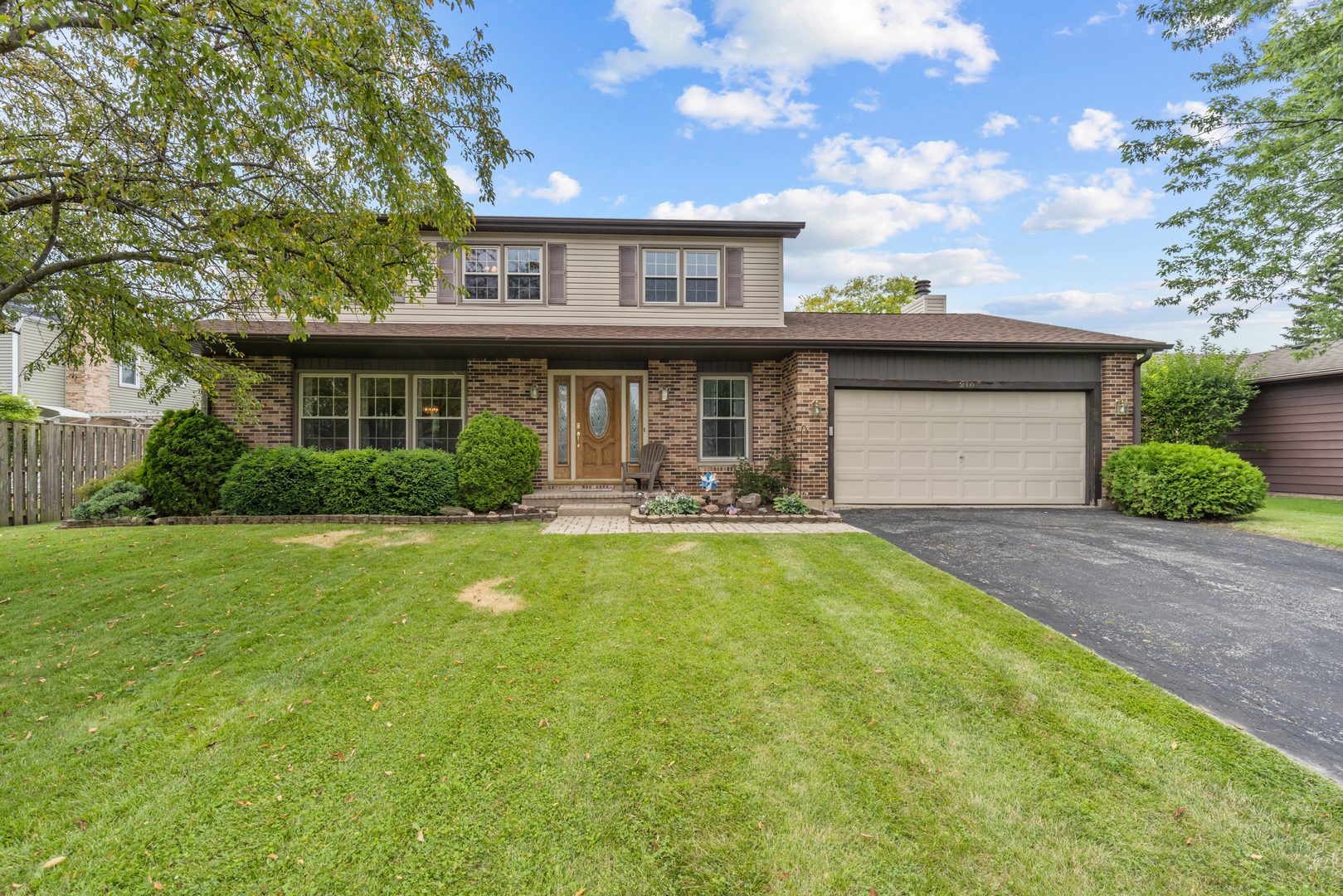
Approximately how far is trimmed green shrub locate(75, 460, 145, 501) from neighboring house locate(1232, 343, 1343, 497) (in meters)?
21.7

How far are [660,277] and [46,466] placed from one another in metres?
10.1

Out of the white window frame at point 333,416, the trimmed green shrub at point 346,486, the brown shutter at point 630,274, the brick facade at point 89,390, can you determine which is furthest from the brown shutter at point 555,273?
the brick facade at point 89,390

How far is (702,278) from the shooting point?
33.3 feet

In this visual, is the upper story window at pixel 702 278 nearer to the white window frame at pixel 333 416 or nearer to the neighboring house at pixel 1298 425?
the white window frame at pixel 333 416

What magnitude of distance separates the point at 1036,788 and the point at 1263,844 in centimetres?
66

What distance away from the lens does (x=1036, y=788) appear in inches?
83.7

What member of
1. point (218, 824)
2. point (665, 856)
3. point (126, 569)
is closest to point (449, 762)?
point (218, 824)

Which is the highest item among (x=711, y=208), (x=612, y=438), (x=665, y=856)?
(x=711, y=208)

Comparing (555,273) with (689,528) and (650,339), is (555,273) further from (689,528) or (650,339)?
(689,528)

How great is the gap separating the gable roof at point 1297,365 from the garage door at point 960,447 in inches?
249

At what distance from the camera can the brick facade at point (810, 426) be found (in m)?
8.89

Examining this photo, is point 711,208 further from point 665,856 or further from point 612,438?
point 665,856

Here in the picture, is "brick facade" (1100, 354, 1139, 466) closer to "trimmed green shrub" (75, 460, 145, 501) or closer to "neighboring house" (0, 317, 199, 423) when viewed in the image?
"trimmed green shrub" (75, 460, 145, 501)

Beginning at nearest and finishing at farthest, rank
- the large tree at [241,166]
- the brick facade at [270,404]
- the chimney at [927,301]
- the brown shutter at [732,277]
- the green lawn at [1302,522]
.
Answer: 1. the large tree at [241,166]
2. the green lawn at [1302,522]
3. the brick facade at [270,404]
4. the brown shutter at [732,277]
5. the chimney at [927,301]
